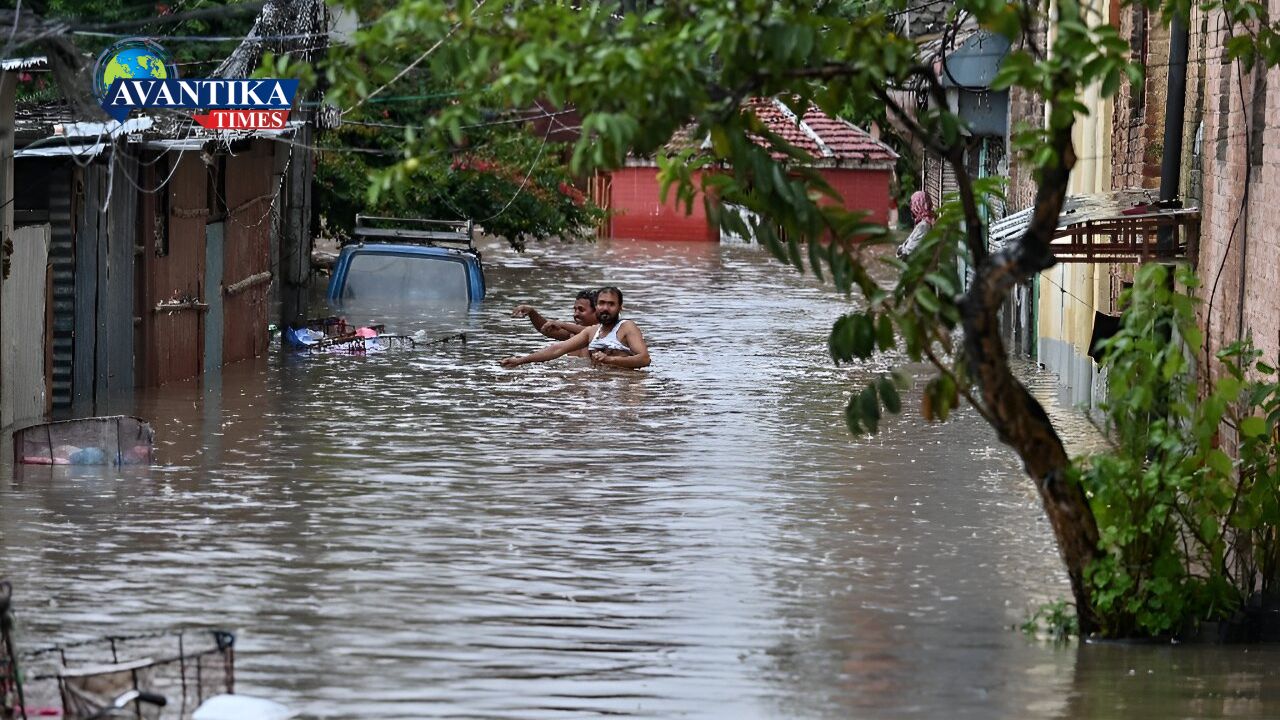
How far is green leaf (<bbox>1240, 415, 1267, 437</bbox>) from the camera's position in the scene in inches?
387

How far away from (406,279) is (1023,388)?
22263mm

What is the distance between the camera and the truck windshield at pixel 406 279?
3061 centimetres

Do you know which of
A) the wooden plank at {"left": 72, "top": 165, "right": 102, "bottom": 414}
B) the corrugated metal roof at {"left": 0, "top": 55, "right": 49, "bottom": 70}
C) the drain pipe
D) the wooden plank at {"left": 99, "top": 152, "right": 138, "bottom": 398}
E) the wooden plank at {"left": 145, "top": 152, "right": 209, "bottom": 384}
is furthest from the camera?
the wooden plank at {"left": 145, "top": 152, "right": 209, "bottom": 384}

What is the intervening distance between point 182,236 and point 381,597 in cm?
1067

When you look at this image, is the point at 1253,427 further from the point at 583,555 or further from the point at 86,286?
the point at 86,286

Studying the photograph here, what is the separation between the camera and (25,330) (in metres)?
17.1

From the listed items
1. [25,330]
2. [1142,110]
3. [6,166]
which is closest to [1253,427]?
[1142,110]

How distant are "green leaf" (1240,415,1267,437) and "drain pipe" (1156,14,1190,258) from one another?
542 cm

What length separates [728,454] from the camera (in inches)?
645

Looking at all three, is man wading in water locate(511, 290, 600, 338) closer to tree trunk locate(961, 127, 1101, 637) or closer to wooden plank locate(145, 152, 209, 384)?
wooden plank locate(145, 152, 209, 384)

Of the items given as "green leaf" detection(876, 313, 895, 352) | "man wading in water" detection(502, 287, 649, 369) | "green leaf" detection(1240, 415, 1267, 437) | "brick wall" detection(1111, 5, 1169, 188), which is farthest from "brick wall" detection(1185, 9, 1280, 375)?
"man wading in water" detection(502, 287, 649, 369)

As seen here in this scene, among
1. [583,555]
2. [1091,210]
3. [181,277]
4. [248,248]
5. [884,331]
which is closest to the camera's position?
[884,331]

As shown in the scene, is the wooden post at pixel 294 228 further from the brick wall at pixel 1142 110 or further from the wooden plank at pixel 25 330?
the brick wall at pixel 1142 110

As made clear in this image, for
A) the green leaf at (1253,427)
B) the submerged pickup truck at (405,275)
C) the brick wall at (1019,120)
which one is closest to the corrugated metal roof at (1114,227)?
the green leaf at (1253,427)
